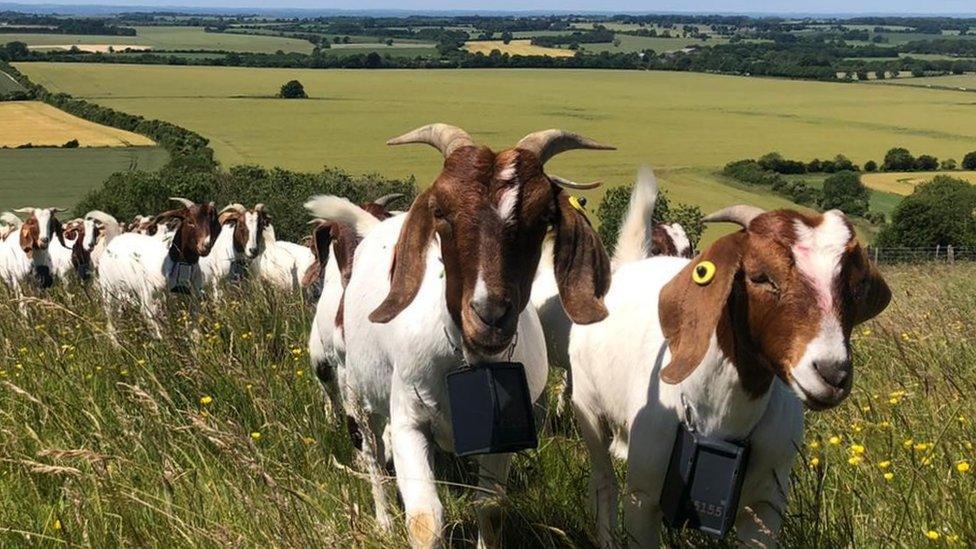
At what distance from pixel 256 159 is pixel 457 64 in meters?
81.9

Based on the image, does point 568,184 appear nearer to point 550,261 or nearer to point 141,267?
point 550,261

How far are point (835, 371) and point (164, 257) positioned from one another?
31.8 feet

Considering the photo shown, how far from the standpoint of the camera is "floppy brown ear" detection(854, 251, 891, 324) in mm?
3420

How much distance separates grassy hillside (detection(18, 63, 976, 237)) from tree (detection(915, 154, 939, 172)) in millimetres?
3555

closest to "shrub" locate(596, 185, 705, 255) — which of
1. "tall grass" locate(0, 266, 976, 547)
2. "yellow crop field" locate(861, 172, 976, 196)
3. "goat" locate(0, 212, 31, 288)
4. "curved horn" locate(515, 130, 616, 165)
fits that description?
"goat" locate(0, 212, 31, 288)

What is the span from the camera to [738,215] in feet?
12.2

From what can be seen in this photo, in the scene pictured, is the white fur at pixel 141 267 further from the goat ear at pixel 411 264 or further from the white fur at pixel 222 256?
the goat ear at pixel 411 264

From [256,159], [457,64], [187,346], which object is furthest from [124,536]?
[457,64]

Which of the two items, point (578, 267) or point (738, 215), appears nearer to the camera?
point (738, 215)

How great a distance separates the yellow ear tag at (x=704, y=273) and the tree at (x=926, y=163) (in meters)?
74.1

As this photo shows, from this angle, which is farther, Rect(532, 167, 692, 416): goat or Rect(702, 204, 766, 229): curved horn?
Rect(532, 167, 692, 416): goat

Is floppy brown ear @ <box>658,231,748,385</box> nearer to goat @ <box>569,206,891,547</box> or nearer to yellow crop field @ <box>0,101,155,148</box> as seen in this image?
goat @ <box>569,206,891,547</box>

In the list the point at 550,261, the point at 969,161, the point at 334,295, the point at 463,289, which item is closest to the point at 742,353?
the point at 463,289

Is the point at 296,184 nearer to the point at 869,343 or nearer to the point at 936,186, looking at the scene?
the point at 936,186
